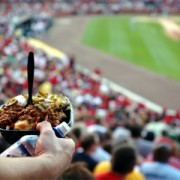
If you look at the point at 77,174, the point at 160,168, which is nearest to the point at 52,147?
the point at 77,174

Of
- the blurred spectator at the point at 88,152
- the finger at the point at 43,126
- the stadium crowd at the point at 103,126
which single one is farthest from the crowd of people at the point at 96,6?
the finger at the point at 43,126

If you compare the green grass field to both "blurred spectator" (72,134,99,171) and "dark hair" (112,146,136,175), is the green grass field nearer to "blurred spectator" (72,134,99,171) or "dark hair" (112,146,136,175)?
"blurred spectator" (72,134,99,171)

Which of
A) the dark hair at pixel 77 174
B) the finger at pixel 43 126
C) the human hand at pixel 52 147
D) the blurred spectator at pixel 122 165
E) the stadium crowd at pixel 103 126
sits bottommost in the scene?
the stadium crowd at pixel 103 126

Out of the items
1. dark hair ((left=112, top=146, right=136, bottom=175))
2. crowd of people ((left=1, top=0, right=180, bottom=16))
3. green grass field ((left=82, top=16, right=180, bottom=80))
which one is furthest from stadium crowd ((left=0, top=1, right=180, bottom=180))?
crowd of people ((left=1, top=0, right=180, bottom=16))

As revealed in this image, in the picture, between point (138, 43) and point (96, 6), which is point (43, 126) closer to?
point (138, 43)

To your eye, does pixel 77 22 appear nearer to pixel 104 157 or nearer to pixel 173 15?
pixel 173 15

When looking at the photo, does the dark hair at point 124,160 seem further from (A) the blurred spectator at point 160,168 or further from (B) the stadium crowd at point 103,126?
(A) the blurred spectator at point 160,168
